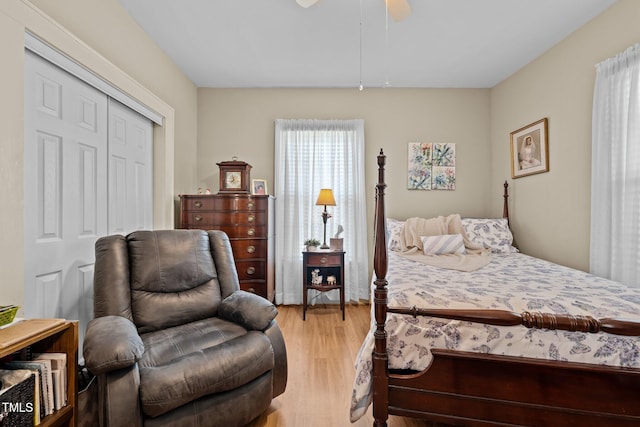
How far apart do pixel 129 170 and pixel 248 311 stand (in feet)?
5.54

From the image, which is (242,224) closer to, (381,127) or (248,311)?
(248,311)

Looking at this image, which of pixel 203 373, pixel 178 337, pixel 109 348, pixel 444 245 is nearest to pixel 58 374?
pixel 109 348

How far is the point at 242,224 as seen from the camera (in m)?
3.11

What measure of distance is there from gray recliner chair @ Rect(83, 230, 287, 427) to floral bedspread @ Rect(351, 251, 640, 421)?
21.8 inches

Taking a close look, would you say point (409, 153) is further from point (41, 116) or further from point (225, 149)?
point (41, 116)

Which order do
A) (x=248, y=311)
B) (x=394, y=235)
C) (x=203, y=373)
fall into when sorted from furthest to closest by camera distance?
(x=394, y=235)
(x=248, y=311)
(x=203, y=373)

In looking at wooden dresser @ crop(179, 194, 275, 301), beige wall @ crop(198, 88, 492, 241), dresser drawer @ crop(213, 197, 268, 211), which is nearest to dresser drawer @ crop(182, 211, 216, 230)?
wooden dresser @ crop(179, 194, 275, 301)

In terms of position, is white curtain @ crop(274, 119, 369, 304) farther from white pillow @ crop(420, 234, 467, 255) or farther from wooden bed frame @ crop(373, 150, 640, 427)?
wooden bed frame @ crop(373, 150, 640, 427)

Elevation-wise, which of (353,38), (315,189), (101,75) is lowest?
(315,189)

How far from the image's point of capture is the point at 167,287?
189 cm

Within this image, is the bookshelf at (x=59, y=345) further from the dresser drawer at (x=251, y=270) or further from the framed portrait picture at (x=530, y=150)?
the framed portrait picture at (x=530, y=150)

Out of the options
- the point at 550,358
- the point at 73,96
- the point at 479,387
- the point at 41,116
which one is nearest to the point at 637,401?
the point at 550,358

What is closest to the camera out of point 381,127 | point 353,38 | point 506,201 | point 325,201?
point 353,38

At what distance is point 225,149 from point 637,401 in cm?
387
